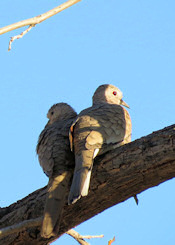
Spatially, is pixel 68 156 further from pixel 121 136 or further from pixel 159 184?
pixel 159 184

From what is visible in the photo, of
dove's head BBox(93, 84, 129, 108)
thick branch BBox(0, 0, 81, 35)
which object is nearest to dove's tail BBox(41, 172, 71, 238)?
thick branch BBox(0, 0, 81, 35)

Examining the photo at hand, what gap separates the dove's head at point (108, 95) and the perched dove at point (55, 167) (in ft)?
3.08

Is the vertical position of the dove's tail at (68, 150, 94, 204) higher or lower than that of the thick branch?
lower

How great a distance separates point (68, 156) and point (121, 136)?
57 cm

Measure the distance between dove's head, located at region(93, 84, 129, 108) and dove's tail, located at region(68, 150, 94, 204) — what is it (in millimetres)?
2064

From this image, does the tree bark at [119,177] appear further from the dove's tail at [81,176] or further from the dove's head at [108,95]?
the dove's head at [108,95]

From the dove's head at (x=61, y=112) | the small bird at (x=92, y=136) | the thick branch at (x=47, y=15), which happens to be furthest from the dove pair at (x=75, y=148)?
the thick branch at (x=47, y=15)

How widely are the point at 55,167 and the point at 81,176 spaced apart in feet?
1.37

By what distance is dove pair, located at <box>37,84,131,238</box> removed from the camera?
14.3ft

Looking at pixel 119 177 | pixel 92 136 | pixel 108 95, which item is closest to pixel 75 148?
pixel 92 136

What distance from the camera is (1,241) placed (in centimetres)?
482

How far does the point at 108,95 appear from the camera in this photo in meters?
6.77

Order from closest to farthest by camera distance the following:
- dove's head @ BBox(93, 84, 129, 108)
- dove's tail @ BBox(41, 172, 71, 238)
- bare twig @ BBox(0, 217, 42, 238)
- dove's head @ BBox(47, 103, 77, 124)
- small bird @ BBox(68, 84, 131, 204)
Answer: bare twig @ BBox(0, 217, 42, 238)
dove's tail @ BBox(41, 172, 71, 238)
small bird @ BBox(68, 84, 131, 204)
dove's head @ BBox(47, 103, 77, 124)
dove's head @ BBox(93, 84, 129, 108)

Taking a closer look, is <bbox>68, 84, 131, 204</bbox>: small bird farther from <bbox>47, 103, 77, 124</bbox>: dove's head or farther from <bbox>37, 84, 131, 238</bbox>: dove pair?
<bbox>47, 103, 77, 124</bbox>: dove's head
